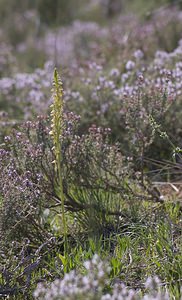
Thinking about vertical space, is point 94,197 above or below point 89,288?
above

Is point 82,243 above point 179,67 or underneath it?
underneath

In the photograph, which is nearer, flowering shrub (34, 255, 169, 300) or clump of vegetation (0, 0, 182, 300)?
flowering shrub (34, 255, 169, 300)

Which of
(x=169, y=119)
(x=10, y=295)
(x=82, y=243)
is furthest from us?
(x=169, y=119)

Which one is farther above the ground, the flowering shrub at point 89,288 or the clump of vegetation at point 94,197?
the clump of vegetation at point 94,197

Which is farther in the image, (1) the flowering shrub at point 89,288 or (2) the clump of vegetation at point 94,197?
(2) the clump of vegetation at point 94,197

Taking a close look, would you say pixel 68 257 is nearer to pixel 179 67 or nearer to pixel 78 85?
pixel 179 67

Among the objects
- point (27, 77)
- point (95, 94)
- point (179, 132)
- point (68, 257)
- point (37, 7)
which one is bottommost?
point (68, 257)

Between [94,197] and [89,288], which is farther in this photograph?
[94,197]

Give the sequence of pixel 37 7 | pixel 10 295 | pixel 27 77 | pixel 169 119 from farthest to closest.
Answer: pixel 37 7
pixel 27 77
pixel 169 119
pixel 10 295

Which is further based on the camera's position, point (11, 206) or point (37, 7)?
point (37, 7)

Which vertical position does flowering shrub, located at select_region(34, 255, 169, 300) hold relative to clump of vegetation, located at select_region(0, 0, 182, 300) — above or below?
below

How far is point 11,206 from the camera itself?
8.23 feet

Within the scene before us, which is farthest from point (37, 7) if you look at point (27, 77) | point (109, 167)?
point (109, 167)

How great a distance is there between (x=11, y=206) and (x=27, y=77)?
11.2ft
